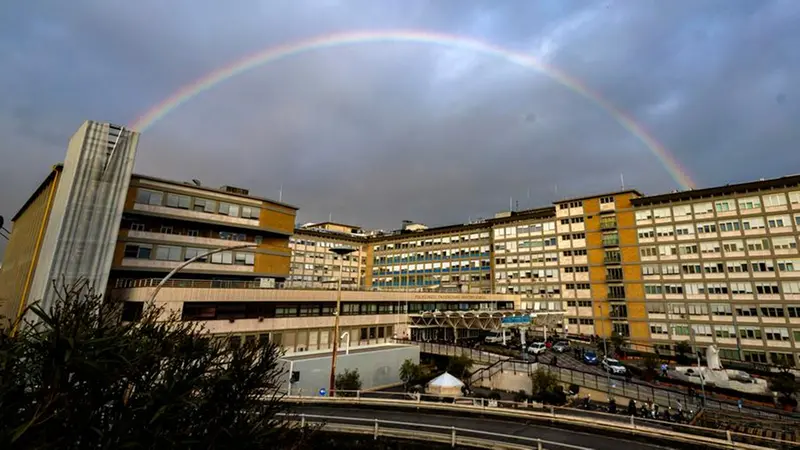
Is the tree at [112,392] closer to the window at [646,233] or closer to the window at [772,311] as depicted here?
the window at [772,311]

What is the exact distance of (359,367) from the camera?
111 feet

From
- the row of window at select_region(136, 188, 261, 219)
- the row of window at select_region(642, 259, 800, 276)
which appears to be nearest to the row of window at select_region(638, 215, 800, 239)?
the row of window at select_region(642, 259, 800, 276)

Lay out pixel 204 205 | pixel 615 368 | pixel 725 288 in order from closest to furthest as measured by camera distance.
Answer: pixel 204 205 < pixel 615 368 < pixel 725 288

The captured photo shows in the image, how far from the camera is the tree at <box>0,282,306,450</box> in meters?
5.73

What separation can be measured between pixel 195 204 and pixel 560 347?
183ft

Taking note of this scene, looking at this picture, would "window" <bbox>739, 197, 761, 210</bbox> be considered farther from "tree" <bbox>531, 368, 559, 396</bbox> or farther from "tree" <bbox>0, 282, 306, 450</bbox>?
"tree" <bbox>0, 282, 306, 450</bbox>

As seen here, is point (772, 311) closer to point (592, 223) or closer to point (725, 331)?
point (725, 331)

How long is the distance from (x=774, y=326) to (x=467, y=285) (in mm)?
51975

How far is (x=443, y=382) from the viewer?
28438 millimetres

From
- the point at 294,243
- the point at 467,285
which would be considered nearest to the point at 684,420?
the point at 467,285

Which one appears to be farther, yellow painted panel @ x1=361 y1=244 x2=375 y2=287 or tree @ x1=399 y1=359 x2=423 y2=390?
yellow painted panel @ x1=361 y1=244 x2=375 y2=287

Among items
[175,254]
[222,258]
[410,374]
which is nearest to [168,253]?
[175,254]

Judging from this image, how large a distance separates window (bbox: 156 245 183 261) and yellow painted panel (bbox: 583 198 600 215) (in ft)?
242

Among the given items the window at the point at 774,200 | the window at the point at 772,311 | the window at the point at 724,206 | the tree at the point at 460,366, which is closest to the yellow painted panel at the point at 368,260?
the tree at the point at 460,366
